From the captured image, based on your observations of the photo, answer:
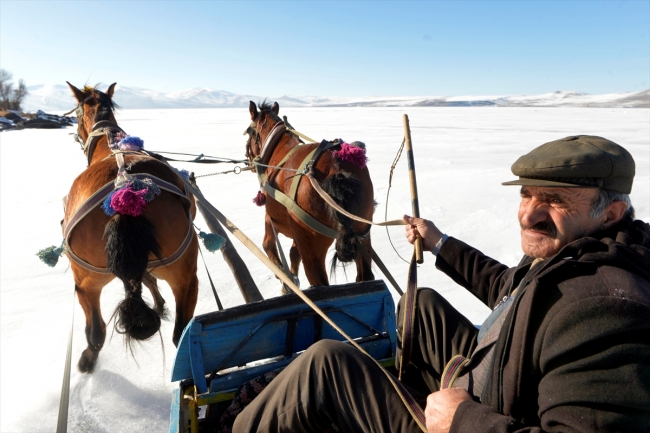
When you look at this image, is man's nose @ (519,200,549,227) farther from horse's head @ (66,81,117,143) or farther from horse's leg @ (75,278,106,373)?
horse's head @ (66,81,117,143)

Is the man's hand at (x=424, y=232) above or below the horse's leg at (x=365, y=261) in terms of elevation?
above

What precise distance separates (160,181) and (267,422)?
5.29 ft

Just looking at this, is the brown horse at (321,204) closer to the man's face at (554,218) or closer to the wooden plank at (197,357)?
the wooden plank at (197,357)

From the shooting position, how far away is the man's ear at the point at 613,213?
1.23 m

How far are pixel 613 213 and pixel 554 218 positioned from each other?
167mm

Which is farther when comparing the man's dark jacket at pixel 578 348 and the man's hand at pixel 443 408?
the man's hand at pixel 443 408

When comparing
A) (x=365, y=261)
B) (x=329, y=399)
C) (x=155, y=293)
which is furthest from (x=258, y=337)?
(x=155, y=293)

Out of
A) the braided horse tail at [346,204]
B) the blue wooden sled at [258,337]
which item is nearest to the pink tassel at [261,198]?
the braided horse tail at [346,204]

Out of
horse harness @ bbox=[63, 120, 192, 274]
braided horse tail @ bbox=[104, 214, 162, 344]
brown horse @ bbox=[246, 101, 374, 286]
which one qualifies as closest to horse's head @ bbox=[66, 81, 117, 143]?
horse harness @ bbox=[63, 120, 192, 274]

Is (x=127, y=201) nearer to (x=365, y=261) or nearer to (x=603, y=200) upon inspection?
(x=365, y=261)

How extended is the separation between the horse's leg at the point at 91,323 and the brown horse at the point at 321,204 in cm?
139

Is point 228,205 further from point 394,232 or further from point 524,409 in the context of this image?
point 524,409

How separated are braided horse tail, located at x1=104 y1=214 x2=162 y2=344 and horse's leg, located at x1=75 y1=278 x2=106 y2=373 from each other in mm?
416

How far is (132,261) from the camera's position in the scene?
2.20 metres
